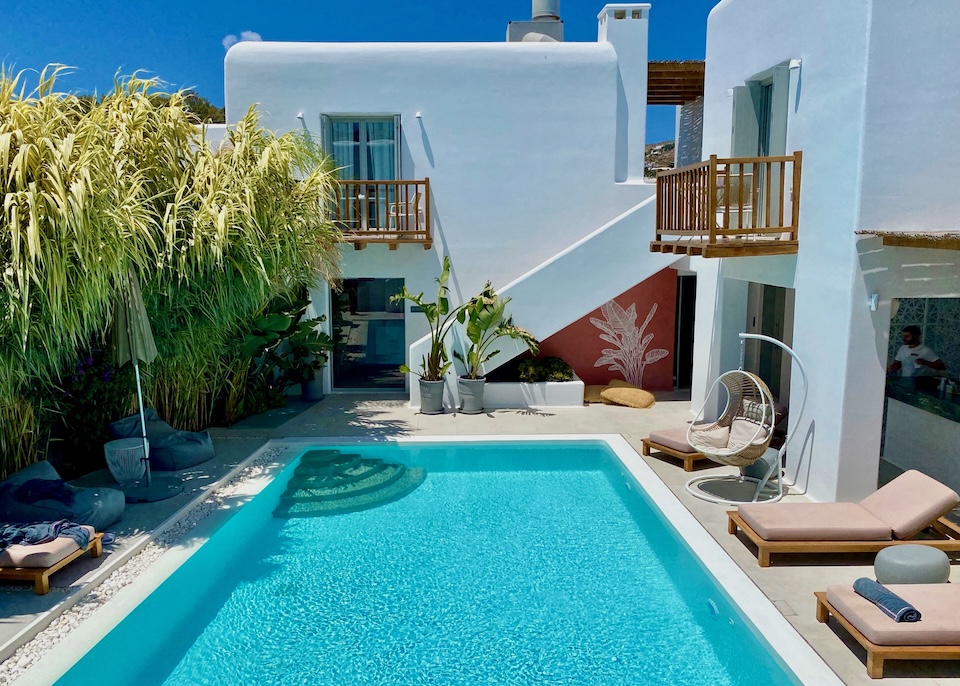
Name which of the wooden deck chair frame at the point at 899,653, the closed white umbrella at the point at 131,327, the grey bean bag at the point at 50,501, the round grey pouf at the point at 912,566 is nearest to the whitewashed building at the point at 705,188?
the round grey pouf at the point at 912,566

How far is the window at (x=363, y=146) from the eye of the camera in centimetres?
1714

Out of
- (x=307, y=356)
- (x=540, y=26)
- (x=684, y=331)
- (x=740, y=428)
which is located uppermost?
(x=540, y=26)

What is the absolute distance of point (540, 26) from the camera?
61.2 ft

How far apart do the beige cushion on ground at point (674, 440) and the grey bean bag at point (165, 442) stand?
24.0 ft

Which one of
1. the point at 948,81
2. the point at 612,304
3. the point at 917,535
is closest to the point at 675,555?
the point at 917,535

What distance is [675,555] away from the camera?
9.16 m

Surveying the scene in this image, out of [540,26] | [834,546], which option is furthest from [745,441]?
[540,26]

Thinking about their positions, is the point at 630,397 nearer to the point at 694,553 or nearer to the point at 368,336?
the point at 368,336

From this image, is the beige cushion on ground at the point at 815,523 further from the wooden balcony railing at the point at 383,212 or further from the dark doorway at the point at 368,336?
the dark doorway at the point at 368,336

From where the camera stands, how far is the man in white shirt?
1279 centimetres

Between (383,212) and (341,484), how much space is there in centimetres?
735

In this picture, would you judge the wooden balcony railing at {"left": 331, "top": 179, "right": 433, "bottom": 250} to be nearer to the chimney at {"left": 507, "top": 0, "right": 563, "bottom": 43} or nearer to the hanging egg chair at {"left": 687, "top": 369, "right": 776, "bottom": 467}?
the chimney at {"left": 507, "top": 0, "right": 563, "bottom": 43}

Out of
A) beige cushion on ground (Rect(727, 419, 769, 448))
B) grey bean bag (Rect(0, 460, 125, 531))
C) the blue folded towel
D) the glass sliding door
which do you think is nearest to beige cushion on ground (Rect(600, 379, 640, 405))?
beige cushion on ground (Rect(727, 419, 769, 448))

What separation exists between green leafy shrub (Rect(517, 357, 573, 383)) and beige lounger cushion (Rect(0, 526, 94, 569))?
1044 cm
